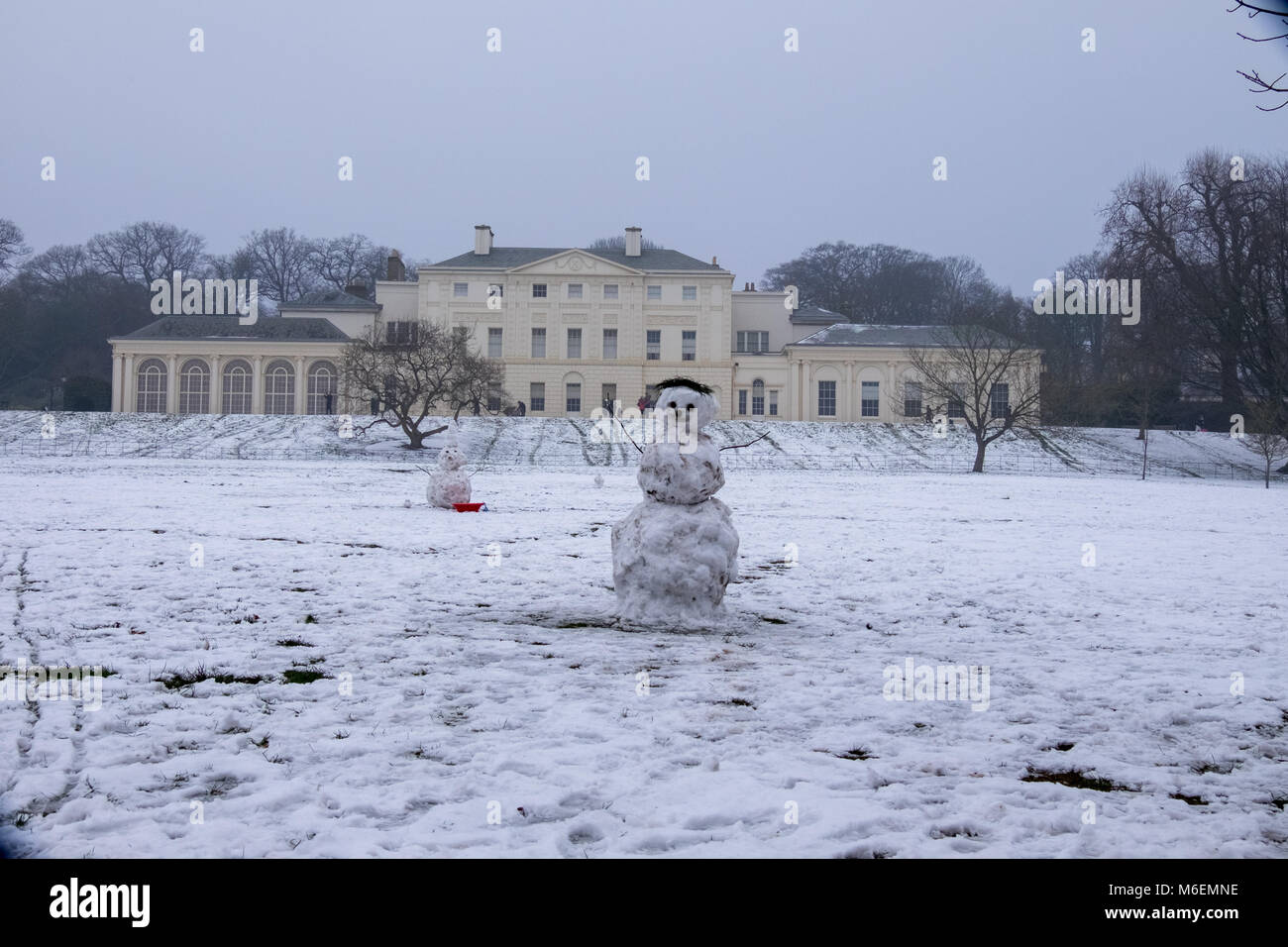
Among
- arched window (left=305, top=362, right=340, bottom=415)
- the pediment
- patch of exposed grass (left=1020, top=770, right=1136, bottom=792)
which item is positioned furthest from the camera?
the pediment

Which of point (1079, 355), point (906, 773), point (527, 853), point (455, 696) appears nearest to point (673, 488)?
point (455, 696)

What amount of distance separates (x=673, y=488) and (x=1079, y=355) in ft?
240

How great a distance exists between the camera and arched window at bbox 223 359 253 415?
194 ft

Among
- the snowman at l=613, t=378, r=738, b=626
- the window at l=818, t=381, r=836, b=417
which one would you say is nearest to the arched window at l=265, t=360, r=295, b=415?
the window at l=818, t=381, r=836, b=417

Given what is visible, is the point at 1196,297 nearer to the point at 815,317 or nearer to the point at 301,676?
the point at 815,317

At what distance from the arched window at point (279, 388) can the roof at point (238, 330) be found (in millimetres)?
1863

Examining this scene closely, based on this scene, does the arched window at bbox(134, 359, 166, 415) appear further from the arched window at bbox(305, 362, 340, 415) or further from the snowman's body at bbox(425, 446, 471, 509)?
the snowman's body at bbox(425, 446, 471, 509)

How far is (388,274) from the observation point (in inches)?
2734

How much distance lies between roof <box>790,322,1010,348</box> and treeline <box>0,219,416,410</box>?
35.1 m

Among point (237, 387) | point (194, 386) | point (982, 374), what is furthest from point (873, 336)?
point (194, 386)

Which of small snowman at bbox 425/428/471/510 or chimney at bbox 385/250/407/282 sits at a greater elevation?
chimney at bbox 385/250/407/282
